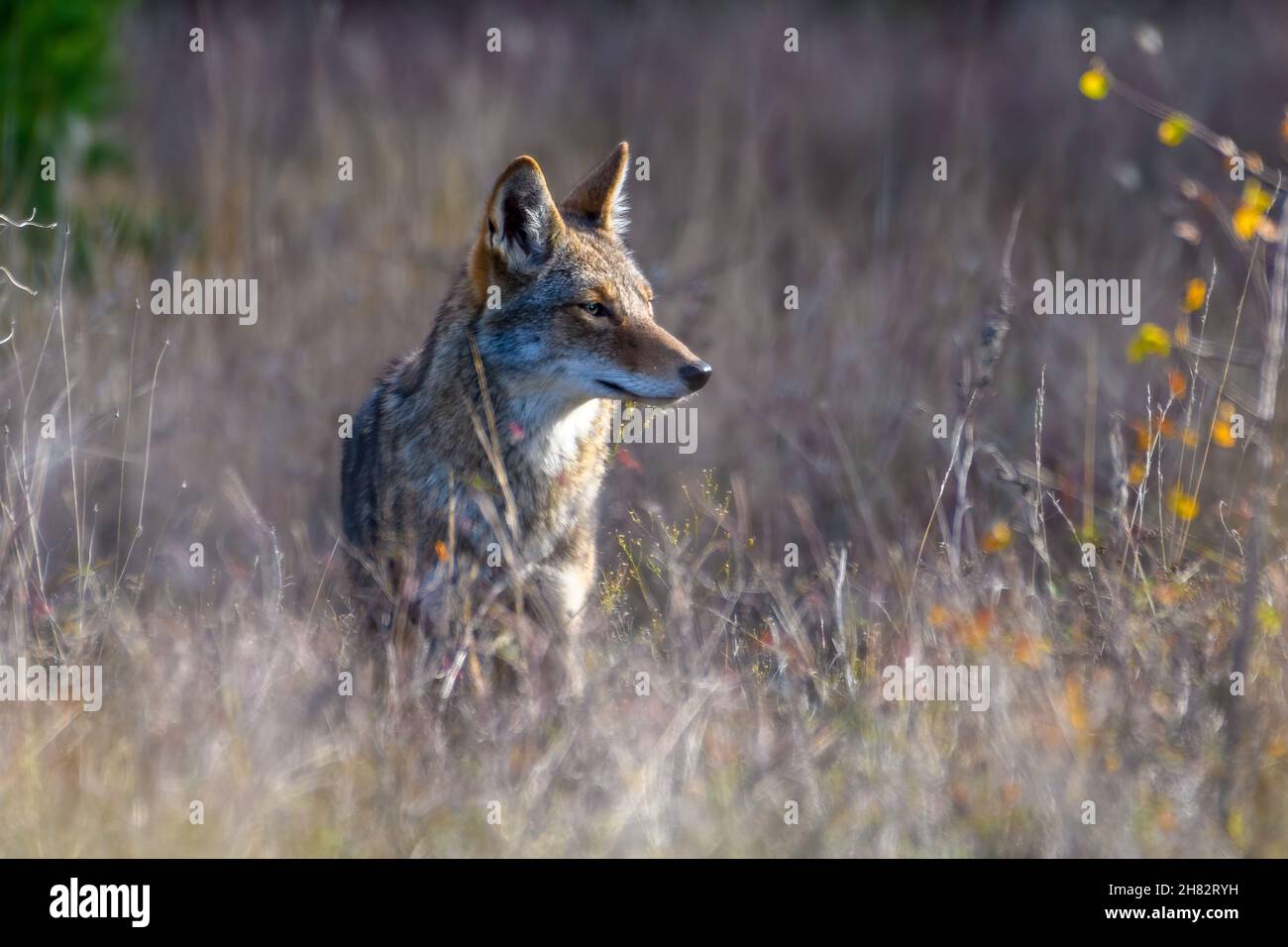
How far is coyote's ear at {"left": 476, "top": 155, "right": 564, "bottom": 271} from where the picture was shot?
18.0 feet

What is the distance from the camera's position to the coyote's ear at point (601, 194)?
20.0 feet

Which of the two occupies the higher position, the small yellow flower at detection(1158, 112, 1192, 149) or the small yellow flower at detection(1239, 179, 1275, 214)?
the small yellow flower at detection(1158, 112, 1192, 149)

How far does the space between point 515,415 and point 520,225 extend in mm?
738

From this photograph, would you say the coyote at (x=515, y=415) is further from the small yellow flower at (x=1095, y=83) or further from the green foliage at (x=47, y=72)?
the green foliage at (x=47, y=72)

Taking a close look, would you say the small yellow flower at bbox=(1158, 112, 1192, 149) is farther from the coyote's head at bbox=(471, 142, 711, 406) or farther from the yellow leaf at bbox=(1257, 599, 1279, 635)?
the coyote's head at bbox=(471, 142, 711, 406)

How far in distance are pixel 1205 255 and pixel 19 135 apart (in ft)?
29.1

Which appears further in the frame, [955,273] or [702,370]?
[955,273]

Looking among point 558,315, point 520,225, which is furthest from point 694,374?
point 520,225

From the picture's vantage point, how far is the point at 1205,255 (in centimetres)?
1061

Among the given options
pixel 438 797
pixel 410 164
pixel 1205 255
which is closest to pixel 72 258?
pixel 410 164

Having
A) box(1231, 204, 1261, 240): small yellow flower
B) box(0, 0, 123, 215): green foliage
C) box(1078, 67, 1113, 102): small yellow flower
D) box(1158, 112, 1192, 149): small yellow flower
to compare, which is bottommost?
box(1231, 204, 1261, 240): small yellow flower

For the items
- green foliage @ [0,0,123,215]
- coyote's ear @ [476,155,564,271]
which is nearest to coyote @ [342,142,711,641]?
coyote's ear @ [476,155,564,271]

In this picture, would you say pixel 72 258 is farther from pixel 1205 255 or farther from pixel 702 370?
pixel 1205 255

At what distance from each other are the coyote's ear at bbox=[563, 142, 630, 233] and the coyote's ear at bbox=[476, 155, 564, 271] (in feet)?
1.47
